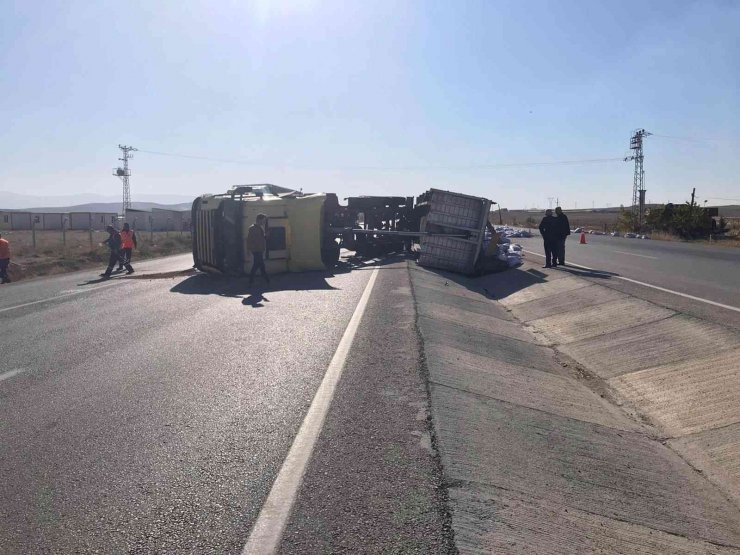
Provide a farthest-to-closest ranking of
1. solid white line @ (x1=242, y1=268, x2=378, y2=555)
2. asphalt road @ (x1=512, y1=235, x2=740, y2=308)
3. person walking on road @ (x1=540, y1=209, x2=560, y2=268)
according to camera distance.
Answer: person walking on road @ (x1=540, y1=209, x2=560, y2=268), asphalt road @ (x1=512, y1=235, x2=740, y2=308), solid white line @ (x1=242, y1=268, x2=378, y2=555)

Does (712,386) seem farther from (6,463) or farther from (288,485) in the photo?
(6,463)

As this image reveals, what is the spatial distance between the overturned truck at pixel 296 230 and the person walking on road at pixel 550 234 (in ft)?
5.69

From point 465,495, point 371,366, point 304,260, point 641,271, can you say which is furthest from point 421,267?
point 465,495

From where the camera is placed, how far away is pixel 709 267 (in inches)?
806

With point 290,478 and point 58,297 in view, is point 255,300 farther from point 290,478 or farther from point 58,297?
point 290,478

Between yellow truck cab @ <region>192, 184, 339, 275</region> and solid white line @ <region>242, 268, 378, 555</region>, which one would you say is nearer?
solid white line @ <region>242, 268, 378, 555</region>

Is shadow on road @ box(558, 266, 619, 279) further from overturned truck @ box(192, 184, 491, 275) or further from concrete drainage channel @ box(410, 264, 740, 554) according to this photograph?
concrete drainage channel @ box(410, 264, 740, 554)

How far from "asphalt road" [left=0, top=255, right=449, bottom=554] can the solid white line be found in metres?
0.08

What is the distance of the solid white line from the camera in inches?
151

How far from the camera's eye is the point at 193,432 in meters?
5.80

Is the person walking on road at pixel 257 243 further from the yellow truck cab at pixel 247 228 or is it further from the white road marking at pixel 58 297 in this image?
the white road marking at pixel 58 297

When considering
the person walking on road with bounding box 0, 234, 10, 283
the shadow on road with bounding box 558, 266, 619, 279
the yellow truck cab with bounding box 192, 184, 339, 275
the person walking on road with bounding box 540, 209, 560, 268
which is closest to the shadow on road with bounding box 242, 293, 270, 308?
the yellow truck cab with bounding box 192, 184, 339, 275

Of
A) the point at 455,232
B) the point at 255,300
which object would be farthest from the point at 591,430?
the point at 455,232

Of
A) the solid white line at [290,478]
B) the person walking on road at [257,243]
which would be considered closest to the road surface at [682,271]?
the solid white line at [290,478]
